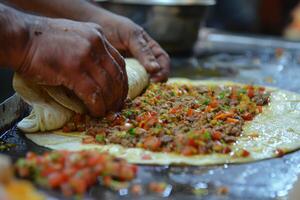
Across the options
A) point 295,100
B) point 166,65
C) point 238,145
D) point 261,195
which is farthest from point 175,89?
point 261,195

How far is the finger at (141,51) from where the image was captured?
3.69 m

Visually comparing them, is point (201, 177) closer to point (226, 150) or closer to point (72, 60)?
point (226, 150)

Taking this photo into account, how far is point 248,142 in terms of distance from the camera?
2.54 m

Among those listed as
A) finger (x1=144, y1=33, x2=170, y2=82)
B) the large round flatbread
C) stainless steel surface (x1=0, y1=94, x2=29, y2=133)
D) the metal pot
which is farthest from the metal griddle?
the metal pot

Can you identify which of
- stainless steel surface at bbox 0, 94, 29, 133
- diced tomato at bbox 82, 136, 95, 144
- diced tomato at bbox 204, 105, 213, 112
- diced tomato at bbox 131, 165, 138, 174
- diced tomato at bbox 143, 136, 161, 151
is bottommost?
stainless steel surface at bbox 0, 94, 29, 133

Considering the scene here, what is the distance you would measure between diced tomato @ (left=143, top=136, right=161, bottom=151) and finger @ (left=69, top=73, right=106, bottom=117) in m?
0.36

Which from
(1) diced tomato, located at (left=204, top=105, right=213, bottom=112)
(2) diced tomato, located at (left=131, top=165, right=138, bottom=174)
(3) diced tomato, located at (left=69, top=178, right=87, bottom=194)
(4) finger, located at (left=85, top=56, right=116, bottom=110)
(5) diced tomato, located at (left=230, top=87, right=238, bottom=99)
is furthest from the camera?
(5) diced tomato, located at (left=230, top=87, right=238, bottom=99)

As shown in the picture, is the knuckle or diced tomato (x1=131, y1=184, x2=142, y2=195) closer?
diced tomato (x1=131, y1=184, x2=142, y2=195)

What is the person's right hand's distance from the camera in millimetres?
2414

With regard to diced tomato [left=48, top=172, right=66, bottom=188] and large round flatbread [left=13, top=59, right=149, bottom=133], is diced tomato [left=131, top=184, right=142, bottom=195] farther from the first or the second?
large round flatbread [left=13, top=59, right=149, bottom=133]

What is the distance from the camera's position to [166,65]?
3822mm

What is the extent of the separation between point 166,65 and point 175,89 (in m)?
0.40

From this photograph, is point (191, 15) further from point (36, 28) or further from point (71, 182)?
point (71, 182)

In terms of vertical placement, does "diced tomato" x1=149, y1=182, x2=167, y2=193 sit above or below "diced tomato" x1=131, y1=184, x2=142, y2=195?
above
